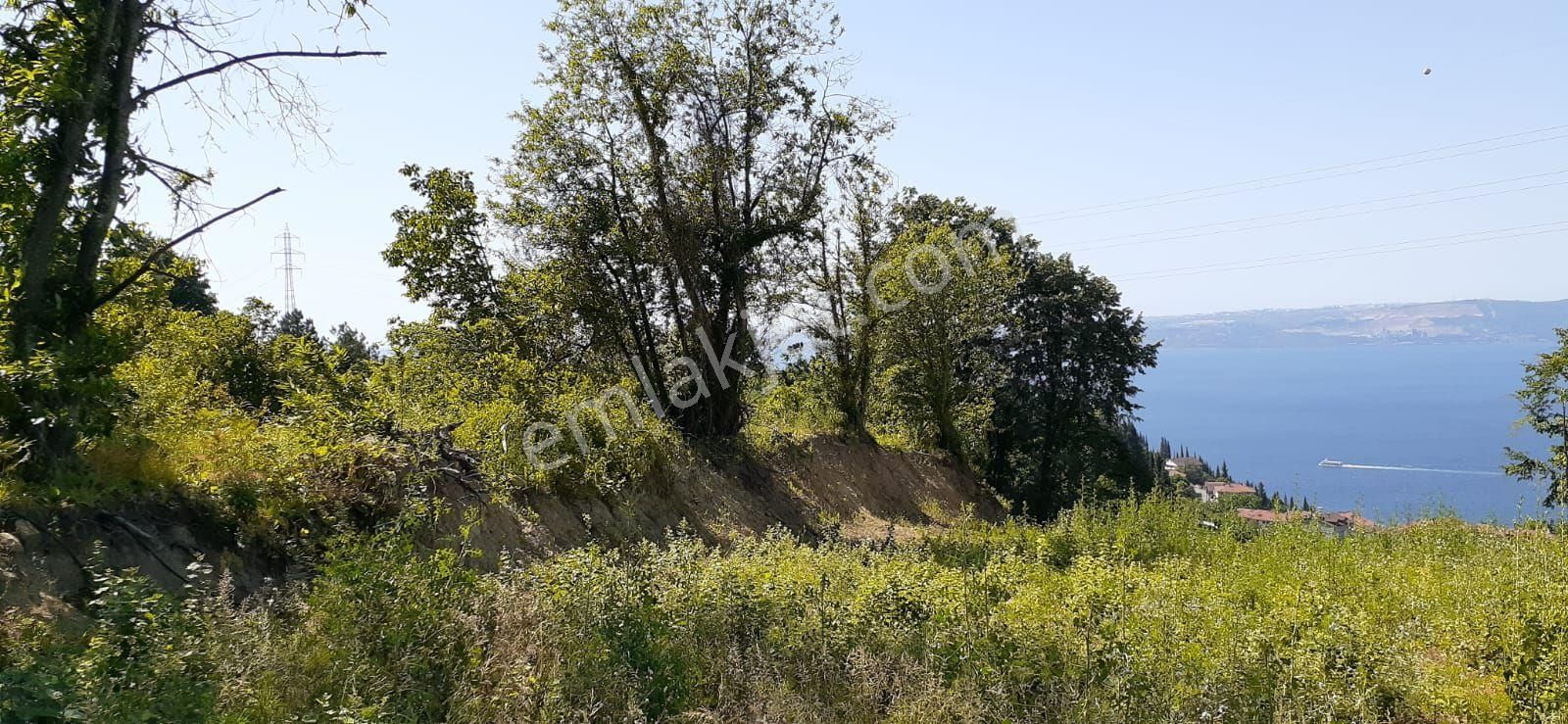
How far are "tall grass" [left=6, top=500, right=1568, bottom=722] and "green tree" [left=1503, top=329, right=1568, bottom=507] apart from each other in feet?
84.9

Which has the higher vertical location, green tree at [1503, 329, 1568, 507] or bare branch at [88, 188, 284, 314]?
bare branch at [88, 188, 284, 314]

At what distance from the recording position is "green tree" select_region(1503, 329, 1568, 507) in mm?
25531

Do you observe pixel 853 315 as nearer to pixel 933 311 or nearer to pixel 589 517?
pixel 933 311

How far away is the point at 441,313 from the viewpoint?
506 inches

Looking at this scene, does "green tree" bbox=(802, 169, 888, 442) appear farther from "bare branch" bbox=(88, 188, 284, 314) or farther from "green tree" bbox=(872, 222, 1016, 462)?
"bare branch" bbox=(88, 188, 284, 314)

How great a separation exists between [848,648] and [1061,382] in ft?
76.4

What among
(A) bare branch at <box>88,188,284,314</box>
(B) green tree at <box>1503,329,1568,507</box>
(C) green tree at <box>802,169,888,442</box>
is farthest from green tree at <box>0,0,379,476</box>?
(B) green tree at <box>1503,329,1568,507</box>

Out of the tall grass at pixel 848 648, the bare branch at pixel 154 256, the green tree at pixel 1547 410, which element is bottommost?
the green tree at pixel 1547 410

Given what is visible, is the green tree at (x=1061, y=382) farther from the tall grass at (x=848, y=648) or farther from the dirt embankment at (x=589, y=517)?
the tall grass at (x=848, y=648)

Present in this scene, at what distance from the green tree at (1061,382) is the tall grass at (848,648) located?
19.9 metres

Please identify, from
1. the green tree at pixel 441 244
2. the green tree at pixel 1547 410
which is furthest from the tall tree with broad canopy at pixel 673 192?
the green tree at pixel 1547 410

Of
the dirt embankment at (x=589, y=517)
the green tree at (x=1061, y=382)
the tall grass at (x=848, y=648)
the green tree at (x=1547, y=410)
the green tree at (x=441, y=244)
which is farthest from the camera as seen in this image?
the green tree at (x=1061, y=382)

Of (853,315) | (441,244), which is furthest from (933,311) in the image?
(441,244)

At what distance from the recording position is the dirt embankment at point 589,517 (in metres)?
4.52
